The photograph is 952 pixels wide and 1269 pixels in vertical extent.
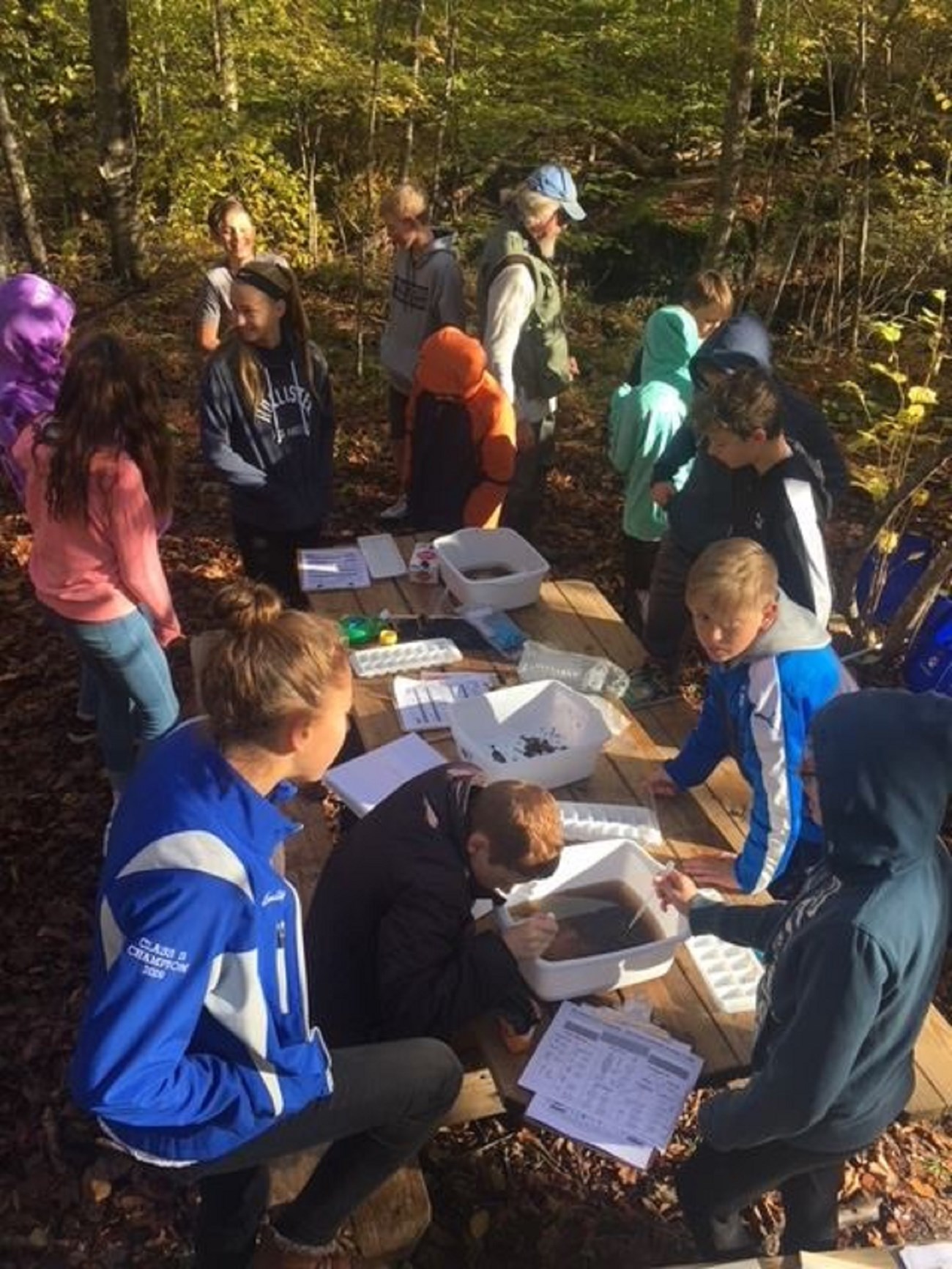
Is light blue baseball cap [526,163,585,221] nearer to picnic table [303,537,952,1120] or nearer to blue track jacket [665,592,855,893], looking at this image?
picnic table [303,537,952,1120]

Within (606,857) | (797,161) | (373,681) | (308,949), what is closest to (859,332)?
(797,161)

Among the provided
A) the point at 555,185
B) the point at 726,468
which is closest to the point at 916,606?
the point at 726,468

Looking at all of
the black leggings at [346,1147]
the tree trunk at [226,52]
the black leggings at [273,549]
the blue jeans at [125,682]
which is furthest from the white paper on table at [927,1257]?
the tree trunk at [226,52]

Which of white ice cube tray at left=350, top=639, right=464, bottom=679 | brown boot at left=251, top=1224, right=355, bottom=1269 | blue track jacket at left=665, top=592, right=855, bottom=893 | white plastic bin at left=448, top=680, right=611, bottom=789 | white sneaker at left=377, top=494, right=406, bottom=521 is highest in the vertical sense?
blue track jacket at left=665, top=592, right=855, bottom=893

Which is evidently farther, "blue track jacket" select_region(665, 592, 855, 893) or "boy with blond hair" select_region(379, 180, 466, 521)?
"boy with blond hair" select_region(379, 180, 466, 521)

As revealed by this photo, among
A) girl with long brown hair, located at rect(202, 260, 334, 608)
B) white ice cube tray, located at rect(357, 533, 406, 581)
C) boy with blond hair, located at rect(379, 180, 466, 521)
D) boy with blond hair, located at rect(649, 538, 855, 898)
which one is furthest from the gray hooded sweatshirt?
boy with blond hair, located at rect(649, 538, 855, 898)

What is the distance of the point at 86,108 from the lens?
10.3 meters

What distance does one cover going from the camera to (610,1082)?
7.89ft

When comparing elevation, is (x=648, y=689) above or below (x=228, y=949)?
below

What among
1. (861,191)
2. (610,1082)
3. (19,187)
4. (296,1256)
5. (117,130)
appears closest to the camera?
(610,1082)

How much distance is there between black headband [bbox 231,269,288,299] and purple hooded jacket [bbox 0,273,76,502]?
76 centimetres

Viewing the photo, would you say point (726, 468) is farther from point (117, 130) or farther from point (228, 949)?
point (117, 130)

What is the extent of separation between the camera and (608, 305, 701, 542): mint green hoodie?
482 cm

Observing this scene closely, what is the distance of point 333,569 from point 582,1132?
2669 mm
